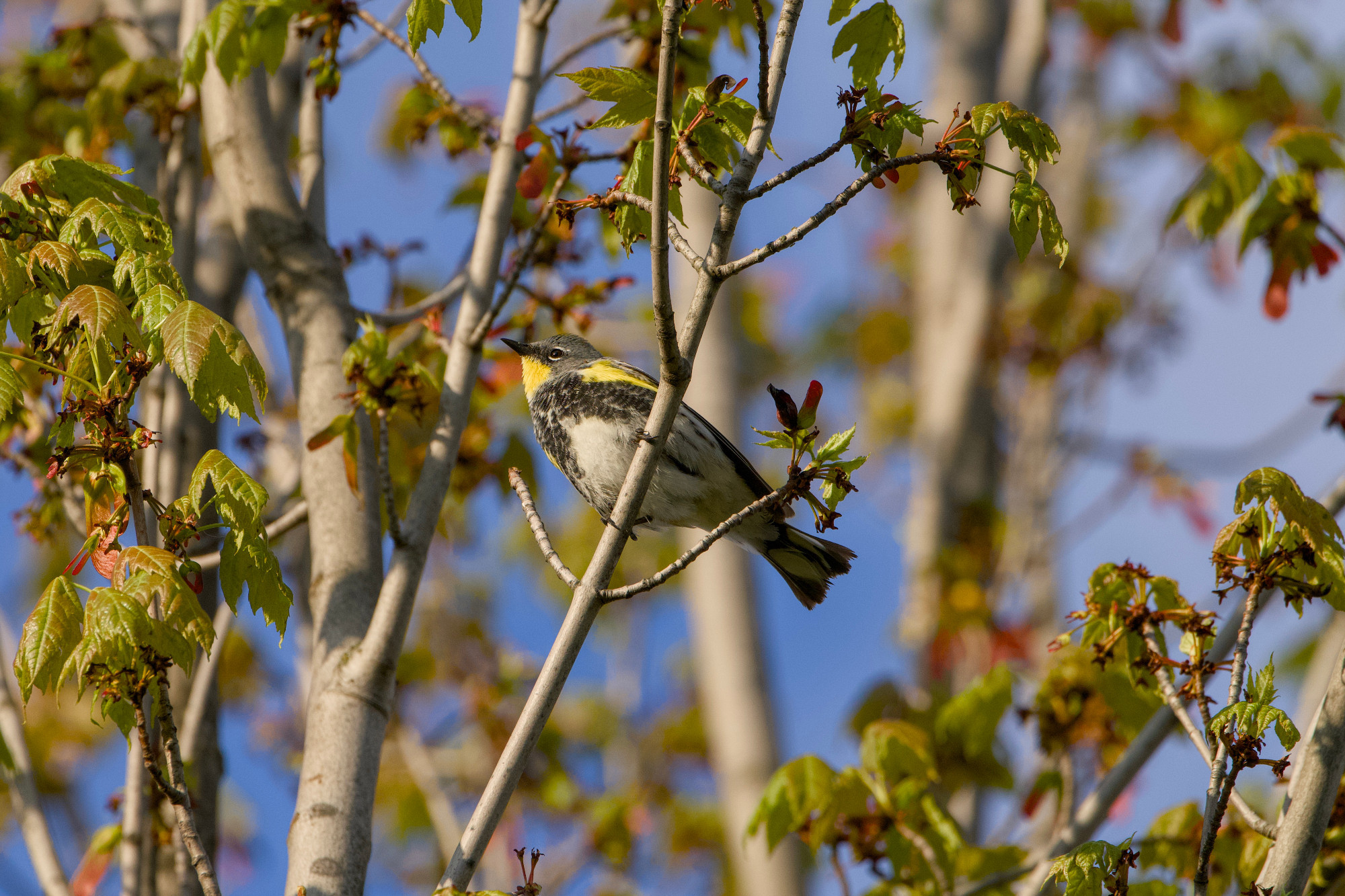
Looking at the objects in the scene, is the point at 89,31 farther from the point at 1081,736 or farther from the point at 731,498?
the point at 1081,736

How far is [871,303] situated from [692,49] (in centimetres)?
839

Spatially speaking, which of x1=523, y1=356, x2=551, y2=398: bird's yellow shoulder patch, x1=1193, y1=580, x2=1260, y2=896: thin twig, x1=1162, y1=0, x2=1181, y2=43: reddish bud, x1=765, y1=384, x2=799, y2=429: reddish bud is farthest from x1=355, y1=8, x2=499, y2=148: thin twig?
x1=1162, y1=0, x2=1181, y2=43: reddish bud

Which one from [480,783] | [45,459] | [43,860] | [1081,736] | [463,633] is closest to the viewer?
[43,860]

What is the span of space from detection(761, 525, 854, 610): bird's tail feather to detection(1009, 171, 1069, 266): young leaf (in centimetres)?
161

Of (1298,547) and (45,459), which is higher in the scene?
(45,459)

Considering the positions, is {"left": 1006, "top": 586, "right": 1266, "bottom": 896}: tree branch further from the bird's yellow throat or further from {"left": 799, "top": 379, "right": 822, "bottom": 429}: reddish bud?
the bird's yellow throat

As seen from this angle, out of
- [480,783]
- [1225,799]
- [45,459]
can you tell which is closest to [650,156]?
[1225,799]

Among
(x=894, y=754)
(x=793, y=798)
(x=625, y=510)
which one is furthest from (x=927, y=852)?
(x=625, y=510)

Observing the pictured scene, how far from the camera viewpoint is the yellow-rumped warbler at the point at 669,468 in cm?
372

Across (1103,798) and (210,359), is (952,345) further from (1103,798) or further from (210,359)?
(210,359)

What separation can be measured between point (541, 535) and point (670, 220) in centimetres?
85

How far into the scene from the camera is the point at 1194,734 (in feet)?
7.72

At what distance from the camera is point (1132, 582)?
2.63m

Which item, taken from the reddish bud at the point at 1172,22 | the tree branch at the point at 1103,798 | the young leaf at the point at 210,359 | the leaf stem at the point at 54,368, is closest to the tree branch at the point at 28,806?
Answer: the leaf stem at the point at 54,368
